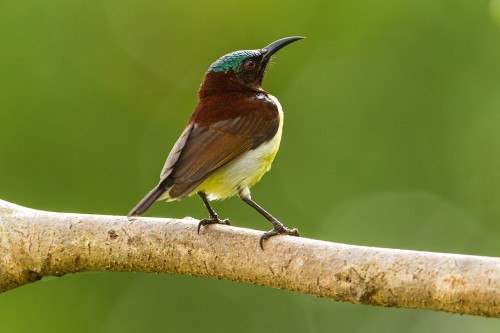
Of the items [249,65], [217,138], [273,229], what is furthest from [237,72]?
[273,229]

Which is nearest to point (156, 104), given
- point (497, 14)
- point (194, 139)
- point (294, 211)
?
point (294, 211)

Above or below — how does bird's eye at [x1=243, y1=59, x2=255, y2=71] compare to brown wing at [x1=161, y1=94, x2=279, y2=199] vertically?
above

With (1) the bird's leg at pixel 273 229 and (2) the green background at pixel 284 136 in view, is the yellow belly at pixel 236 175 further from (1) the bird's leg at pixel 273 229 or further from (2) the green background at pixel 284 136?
(2) the green background at pixel 284 136

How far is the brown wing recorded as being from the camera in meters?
4.73

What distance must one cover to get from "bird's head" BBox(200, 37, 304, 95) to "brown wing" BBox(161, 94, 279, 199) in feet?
0.59

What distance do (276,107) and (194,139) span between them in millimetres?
674

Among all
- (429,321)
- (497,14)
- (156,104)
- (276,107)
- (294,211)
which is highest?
(497,14)

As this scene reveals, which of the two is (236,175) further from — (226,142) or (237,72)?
(237,72)

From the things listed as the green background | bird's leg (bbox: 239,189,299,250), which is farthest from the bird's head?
the green background

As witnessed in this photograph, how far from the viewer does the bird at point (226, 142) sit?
4707mm

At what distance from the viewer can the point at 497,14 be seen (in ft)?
14.5

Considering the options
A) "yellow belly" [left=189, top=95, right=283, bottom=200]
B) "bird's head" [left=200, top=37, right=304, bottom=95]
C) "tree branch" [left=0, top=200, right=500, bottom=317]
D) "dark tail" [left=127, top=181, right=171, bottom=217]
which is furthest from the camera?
"bird's head" [left=200, top=37, right=304, bottom=95]

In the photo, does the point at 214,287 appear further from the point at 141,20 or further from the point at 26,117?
the point at 141,20

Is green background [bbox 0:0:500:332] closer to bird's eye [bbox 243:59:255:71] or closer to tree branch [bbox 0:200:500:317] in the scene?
bird's eye [bbox 243:59:255:71]
